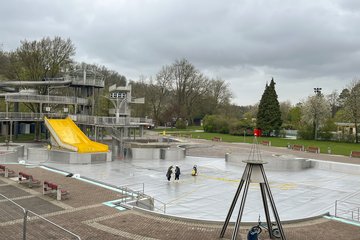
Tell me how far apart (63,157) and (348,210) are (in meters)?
24.3

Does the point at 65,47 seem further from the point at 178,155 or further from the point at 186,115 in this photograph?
the point at 186,115

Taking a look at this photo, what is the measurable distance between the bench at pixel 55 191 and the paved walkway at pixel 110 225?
13.6 inches

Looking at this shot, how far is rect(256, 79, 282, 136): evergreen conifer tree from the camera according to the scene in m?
69.7

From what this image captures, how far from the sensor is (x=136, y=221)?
14.3 metres

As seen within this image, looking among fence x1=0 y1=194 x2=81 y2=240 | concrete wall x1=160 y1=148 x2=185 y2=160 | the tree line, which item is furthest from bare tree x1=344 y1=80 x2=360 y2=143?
fence x1=0 y1=194 x2=81 y2=240

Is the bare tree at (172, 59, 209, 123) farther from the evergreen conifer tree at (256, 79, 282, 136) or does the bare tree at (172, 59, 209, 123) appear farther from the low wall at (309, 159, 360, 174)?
the low wall at (309, 159, 360, 174)

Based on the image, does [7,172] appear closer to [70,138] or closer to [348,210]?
[70,138]

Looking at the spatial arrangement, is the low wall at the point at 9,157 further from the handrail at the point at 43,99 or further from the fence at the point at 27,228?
the fence at the point at 27,228

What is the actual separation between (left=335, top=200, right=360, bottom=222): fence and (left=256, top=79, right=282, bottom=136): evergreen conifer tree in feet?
165

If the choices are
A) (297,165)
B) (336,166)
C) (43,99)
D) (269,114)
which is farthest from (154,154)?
(269,114)

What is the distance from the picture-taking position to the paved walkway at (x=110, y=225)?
41.8ft

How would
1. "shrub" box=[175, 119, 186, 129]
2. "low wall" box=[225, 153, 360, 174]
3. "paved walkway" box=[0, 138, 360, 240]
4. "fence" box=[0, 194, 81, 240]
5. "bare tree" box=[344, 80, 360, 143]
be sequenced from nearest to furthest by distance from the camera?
"fence" box=[0, 194, 81, 240]
"paved walkway" box=[0, 138, 360, 240]
"low wall" box=[225, 153, 360, 174]
"bare tree" box=[344, 80, 360, 143]
"shrub" box=[175, 119, 186, 129]

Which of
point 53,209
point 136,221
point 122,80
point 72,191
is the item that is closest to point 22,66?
point 72,191

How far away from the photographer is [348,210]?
18516mm
